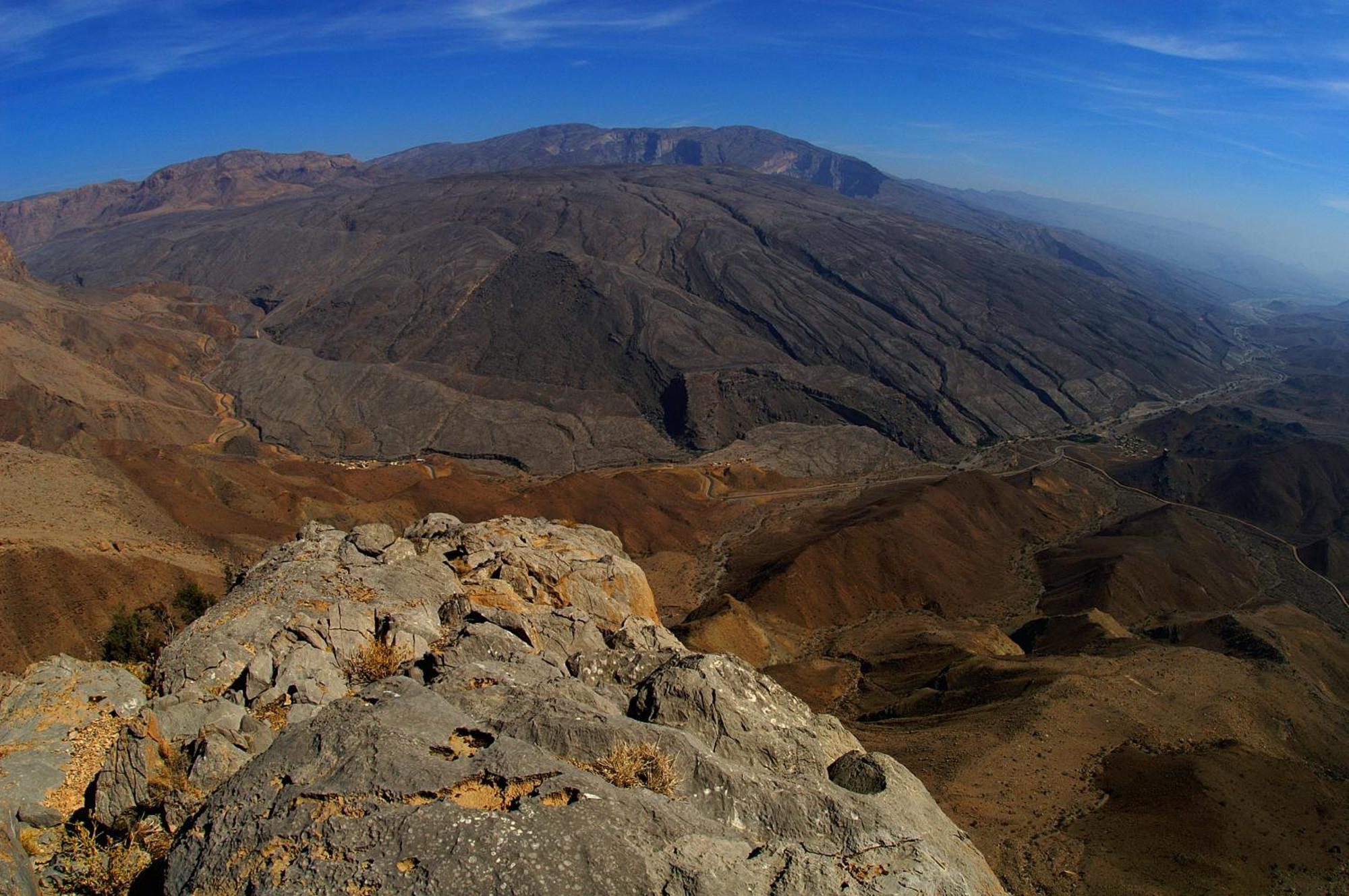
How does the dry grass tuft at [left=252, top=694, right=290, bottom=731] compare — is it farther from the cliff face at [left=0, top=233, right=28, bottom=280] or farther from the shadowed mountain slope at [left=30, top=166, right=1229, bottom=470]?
the cliff face at [left=0, top=233, right=28, bottom=280]

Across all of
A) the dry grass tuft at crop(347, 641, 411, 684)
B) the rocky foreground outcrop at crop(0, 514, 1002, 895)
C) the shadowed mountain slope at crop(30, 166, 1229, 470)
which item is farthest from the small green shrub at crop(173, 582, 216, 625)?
the shadowed mountain slope at crop(30, 166, 1229, 470)

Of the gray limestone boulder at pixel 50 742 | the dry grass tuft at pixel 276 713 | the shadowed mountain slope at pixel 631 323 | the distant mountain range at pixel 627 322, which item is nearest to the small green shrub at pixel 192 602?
the gray limestone boulder at pixel 50 742

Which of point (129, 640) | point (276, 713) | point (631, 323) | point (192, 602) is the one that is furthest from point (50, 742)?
point (631, 323)

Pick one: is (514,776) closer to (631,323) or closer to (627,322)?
(631,323)

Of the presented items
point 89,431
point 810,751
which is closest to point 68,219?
point 89,431

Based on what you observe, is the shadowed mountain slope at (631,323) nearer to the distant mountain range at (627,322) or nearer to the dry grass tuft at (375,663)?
the distant mountain range at (627,322)

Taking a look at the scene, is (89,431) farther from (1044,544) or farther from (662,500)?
(1044,544)

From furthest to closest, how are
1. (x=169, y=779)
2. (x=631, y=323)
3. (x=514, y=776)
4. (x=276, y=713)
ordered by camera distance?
(x=631, y=323) < (x=276, y=713) < (x=169, y=779) < (x=514, y=776)
